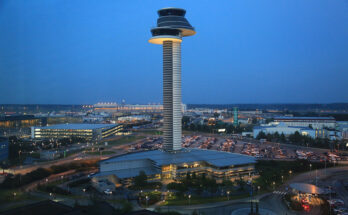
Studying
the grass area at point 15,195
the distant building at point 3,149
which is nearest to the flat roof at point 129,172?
the grass area at point 15,195

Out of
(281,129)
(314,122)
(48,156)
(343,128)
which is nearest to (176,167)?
(48,156)

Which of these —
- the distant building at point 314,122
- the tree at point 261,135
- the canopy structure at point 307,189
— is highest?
the distant building at point 314,122

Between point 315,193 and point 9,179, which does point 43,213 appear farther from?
point 315,193

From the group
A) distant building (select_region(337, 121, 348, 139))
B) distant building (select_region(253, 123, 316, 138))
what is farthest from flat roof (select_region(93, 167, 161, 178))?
distant building (select_region(337, 121, 348, 139))

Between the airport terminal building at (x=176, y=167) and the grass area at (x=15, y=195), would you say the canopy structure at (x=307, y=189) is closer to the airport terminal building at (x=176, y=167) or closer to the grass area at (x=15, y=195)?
the airport terminal building at (x=176, y=167)

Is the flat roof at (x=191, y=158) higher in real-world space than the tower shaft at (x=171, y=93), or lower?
lower

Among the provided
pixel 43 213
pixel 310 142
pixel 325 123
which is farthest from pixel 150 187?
pixel 325 123

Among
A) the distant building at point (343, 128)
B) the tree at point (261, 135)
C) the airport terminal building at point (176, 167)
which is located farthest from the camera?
the tree at point (261, 135)
